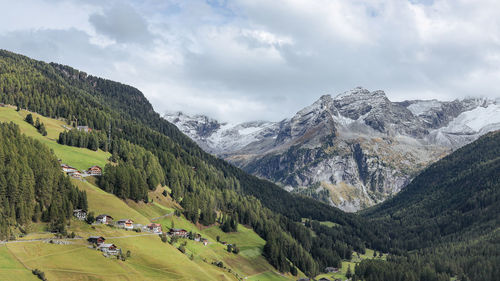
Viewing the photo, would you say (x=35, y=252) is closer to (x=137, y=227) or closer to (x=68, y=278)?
(x=68, y=278)

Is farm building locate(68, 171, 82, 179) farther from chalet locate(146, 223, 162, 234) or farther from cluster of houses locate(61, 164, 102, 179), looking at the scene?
chalet locate(146, 223, 162, 234)

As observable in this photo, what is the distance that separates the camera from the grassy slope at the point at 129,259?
10569 cm

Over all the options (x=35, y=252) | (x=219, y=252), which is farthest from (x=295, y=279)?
(x=35, y=252)

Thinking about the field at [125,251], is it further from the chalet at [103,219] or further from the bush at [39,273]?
the chalet at [103,219]

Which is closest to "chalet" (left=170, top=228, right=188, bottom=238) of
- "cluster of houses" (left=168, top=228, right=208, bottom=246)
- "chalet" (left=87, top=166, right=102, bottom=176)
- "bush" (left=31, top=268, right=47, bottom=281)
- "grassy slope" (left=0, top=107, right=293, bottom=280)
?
"cluster of houses" (left=168, top=228, right=208, bottom=246)

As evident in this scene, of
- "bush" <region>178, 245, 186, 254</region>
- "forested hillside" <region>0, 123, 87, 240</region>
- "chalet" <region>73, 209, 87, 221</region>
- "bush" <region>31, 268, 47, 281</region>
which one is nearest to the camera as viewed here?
"bush" <region>31, 268, 47, 281</region>

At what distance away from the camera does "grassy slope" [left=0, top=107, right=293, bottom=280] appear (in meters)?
106

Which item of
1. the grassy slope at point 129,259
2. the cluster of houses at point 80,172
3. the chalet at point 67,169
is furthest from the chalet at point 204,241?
the chalet at point 67,169

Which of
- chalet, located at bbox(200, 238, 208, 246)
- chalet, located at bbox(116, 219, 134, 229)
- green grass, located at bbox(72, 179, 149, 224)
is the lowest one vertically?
chalet, located at bbox(200, 238, 208, 246)

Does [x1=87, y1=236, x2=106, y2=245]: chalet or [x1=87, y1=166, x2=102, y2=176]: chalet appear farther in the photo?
[x1=87, y1=166, x2=102, y2=176]: chalet

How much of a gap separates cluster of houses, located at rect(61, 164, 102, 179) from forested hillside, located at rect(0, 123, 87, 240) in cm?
1310

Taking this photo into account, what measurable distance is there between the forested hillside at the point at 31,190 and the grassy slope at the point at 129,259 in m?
4.72

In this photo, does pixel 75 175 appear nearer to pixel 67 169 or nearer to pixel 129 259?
pixel 67 169

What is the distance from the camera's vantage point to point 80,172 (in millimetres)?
173625
